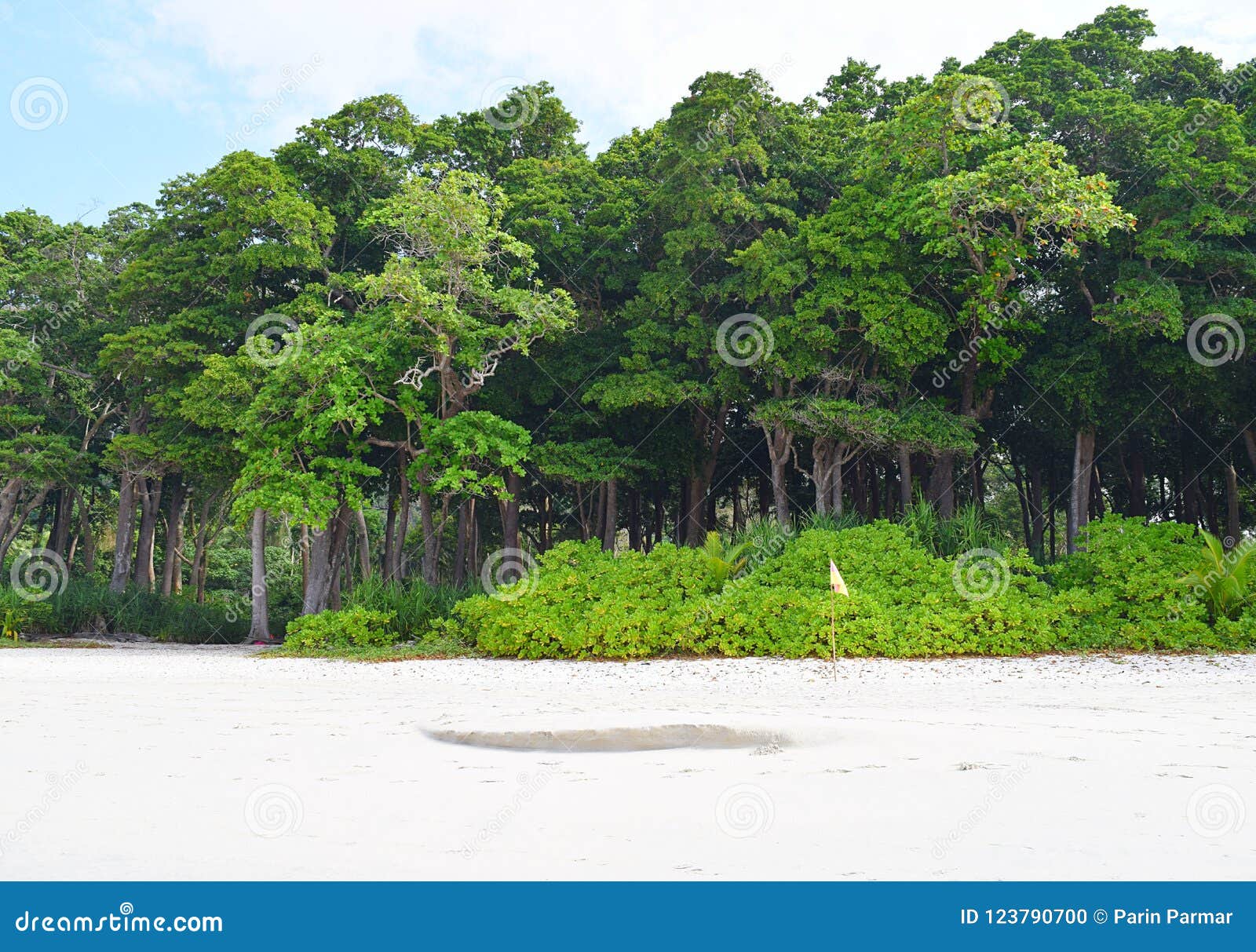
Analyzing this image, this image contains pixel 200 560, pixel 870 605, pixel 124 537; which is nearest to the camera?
pixel 870 605

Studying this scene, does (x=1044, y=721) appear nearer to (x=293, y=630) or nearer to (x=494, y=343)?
(x=293, y=630)

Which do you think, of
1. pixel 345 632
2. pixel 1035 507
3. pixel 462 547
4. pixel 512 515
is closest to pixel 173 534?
pixel 462 547

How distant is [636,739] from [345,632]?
430 inches

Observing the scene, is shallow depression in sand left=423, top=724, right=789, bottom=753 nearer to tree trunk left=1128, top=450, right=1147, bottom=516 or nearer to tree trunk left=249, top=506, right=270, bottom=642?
tree trunk left=249, top=506, right=270, bottom=642

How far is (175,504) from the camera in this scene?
110 ft

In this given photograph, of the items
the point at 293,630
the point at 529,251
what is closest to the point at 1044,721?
the point at 293,630

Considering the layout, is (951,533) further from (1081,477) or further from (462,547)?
(462,547)

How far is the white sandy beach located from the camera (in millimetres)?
3939

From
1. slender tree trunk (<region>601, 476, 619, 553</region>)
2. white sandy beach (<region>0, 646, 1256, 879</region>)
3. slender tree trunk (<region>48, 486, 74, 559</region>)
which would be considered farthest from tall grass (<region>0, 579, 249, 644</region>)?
white sandy beach (<region>0, 646, 1256, 879</region>)

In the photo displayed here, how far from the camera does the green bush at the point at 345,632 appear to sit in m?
16.4

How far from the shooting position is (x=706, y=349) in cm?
2284

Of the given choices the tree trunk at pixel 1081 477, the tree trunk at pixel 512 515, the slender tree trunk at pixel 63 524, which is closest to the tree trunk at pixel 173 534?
the slender tree trunk at pixel 63 524

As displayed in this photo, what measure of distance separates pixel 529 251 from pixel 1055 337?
38.1ft

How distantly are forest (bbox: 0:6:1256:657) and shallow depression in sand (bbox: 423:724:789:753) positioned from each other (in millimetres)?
6994
